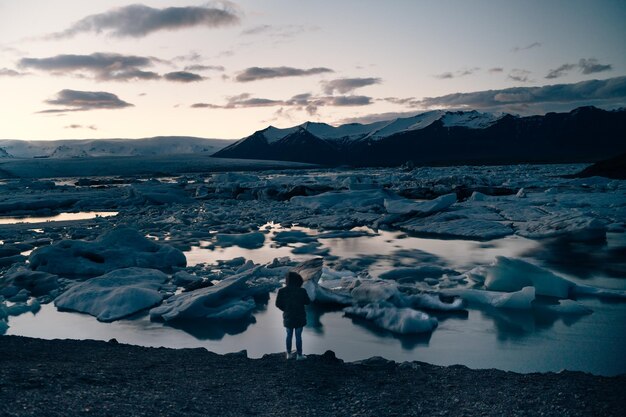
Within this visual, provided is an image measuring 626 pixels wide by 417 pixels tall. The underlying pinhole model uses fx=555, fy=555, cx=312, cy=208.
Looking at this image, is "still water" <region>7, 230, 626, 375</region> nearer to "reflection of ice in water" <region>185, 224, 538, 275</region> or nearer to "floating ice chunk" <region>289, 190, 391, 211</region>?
"reflection of ice in water" <region>185, 224, 538, 275</region>

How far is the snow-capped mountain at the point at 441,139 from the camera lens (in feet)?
339

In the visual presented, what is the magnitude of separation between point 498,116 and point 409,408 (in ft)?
398

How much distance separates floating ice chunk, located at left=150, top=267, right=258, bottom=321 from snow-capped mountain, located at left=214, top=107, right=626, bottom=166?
92.4 m

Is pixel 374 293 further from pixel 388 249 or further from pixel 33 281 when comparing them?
pixel 33 281

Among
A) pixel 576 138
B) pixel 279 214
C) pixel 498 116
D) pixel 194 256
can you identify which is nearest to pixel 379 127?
pixel 498 116

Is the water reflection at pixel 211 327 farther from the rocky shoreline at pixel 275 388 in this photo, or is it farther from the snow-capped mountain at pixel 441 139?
the snow-capped mountain at pixel 441 139

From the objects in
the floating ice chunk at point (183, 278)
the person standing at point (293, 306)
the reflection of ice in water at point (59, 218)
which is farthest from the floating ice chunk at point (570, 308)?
the reflection of ice in water at point (59, 218)

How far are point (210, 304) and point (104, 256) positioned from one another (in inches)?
134

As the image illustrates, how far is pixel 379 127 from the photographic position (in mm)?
115375

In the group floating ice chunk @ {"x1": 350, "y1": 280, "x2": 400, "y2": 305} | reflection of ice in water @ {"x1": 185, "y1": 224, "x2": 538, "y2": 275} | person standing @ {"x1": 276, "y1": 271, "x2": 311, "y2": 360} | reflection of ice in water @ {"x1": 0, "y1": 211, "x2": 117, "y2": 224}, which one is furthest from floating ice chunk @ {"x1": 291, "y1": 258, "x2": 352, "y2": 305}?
reflection of ice in water @ {"x1": 0, "y1": 211, "x2": 117, "y2": 224}

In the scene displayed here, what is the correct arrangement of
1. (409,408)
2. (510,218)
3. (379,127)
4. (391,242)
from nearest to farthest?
(409,408) → (391,242) → (510,218) → (379,127)

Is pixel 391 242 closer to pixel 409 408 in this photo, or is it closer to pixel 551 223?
pixel 551 223

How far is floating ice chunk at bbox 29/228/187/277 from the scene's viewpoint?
8.59 m

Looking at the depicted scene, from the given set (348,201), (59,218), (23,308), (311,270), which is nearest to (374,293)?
(311,270)
